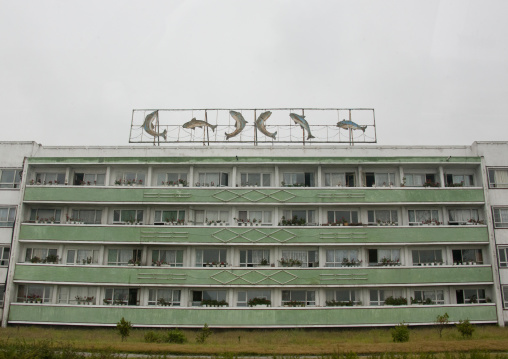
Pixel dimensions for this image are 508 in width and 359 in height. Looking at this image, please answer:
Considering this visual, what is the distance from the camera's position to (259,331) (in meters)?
36.4

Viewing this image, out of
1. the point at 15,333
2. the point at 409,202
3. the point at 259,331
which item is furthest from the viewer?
the point at 409,202

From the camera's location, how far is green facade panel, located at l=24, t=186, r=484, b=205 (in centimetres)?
3891

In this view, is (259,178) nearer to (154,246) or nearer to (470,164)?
(154,246)

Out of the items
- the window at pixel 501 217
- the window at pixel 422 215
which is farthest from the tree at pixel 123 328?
the window at pixel 501 217

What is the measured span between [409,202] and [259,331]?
1585 cm

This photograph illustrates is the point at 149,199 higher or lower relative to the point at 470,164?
lower

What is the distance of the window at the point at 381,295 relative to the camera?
3803cm

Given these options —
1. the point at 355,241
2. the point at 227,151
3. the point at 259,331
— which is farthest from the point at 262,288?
the point at 227,151

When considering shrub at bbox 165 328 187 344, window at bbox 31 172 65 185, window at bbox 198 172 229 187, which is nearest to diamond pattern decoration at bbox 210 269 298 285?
window at bbox 198 172 229 187

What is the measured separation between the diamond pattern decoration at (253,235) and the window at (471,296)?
14.2m

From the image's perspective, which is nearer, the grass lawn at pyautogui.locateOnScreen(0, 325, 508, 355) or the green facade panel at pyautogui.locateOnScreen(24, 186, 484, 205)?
the grass lawn at pyautogui.locateOnScreen(0, 325, 508, 355)

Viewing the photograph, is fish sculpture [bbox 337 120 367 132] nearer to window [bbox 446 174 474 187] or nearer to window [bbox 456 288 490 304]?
window [bbox 446 174 474 187]

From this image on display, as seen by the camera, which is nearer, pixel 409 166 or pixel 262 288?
pixel 262 288

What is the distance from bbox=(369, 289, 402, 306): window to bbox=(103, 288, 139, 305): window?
18.8 m
